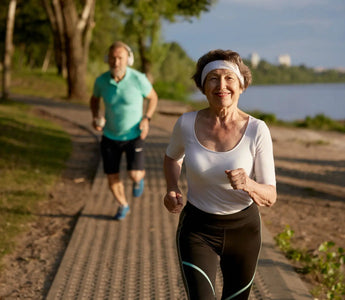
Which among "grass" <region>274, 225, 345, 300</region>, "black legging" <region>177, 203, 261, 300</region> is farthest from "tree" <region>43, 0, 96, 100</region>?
"black legging" <region>177, 203, 261, 300</region>

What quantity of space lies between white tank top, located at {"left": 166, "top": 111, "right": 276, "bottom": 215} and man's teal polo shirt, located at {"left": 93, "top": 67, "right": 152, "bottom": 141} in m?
2.77

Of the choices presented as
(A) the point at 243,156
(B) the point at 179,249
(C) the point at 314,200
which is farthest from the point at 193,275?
(C) the point at 314,200

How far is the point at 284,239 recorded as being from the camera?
5.31 metres

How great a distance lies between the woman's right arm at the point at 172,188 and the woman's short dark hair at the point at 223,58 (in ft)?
1.51

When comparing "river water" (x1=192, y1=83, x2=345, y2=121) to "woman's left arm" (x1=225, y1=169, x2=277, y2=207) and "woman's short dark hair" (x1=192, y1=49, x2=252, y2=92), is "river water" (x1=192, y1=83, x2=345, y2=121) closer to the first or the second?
"woman's short dark hair" (x1=192, y1=49, x2=252, y2=92)

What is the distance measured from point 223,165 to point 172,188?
344 millimetres

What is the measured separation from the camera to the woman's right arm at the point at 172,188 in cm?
273

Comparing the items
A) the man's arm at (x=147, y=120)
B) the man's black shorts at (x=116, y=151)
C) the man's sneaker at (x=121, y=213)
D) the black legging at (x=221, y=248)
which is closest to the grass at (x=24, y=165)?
the man's sneaker at (x=121, y=213)

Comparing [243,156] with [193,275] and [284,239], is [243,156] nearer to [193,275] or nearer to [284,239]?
[193,275]

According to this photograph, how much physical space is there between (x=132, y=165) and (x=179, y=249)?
3.15 meters

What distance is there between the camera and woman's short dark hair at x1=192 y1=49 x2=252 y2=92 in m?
2.71

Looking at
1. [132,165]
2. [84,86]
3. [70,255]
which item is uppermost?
[132,165]

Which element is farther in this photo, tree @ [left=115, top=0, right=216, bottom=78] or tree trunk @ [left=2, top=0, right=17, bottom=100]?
tree @ [left=115, top=0, right=216, bottom=78]

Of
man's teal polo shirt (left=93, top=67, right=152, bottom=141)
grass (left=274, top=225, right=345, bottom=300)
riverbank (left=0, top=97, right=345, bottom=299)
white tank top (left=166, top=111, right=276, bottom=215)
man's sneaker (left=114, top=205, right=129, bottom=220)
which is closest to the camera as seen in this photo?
white tank top (left=166, top=111, right=276, bottom=215)
